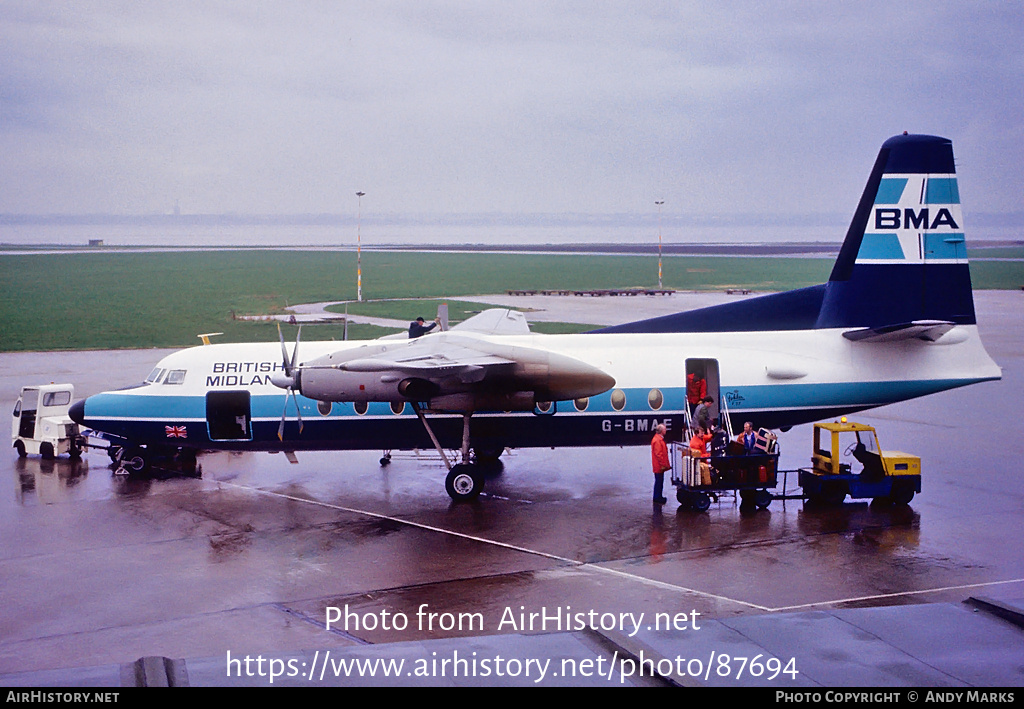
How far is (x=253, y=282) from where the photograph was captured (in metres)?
91.8

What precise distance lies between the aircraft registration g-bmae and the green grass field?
23.0m

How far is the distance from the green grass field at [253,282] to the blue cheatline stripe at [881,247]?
27.7 metres

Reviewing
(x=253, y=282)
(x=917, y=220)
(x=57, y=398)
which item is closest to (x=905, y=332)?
(x=917, y=220)

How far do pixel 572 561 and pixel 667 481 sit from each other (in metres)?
6.03

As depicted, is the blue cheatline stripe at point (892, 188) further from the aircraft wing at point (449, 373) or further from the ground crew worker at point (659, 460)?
the aircraft wing at point (449, 373)

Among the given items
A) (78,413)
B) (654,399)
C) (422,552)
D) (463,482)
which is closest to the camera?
(422,552)

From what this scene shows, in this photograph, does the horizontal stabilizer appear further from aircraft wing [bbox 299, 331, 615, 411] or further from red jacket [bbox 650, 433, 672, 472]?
aircraft wing [bbox 299, 331, 615, 411]

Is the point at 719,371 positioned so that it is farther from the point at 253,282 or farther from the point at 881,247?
the point at 253,282

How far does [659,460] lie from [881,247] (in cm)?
718

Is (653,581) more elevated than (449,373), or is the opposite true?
(449,373)

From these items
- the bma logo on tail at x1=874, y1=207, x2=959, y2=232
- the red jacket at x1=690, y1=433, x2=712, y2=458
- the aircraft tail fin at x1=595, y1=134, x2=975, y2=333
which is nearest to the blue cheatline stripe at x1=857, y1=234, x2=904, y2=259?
the aircraft tail fin at x1=595, y1=134, x2=975, y2=333

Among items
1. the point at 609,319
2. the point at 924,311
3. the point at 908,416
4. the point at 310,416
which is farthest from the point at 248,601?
the point at 609,319

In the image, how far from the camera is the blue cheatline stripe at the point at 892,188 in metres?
20.3
